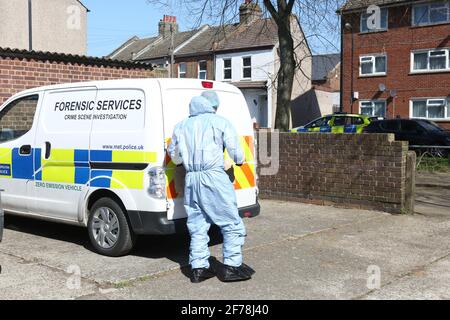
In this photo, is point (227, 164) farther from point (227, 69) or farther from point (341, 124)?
point (227, 69)

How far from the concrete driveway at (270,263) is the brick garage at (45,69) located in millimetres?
3440

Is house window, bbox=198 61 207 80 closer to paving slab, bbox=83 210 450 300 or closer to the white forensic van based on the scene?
paving slab, bbox=83 210 450 300

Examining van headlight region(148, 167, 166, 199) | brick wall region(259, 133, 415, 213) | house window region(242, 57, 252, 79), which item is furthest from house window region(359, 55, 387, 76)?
van headlight region(148, 167, 166, 199)

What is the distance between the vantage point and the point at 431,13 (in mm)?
29219

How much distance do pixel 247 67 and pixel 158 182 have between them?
31.6 m

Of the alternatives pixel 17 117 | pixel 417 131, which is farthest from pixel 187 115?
pixel 417 131

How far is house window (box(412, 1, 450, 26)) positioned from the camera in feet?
93.5

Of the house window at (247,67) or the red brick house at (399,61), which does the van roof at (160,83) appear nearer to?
the red brick house at (399,61)

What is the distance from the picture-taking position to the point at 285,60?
47.5ft

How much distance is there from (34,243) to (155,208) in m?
2.12

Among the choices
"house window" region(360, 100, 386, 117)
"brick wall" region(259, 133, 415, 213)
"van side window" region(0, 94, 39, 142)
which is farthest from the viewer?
"house window" region(360, 100, 386, 117)

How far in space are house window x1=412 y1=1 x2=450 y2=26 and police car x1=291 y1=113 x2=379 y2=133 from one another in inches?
411

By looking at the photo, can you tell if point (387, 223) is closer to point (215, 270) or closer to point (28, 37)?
point (215, 270)
